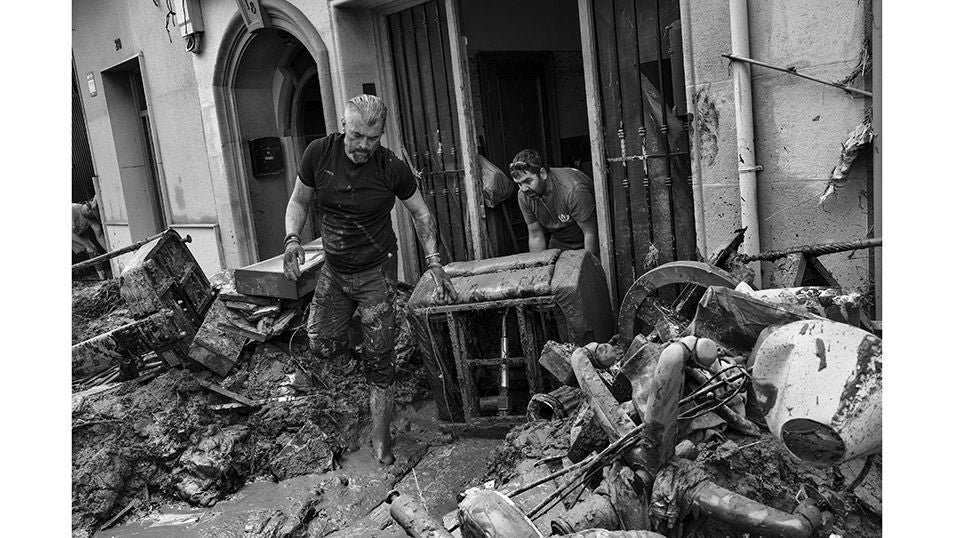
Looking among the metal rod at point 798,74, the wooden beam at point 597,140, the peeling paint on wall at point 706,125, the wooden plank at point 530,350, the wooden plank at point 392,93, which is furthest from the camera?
the wooden plank at point 392,93

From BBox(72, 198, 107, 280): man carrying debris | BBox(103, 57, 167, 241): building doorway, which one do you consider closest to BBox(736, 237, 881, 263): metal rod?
BBox(103, 57, 167, 241): building doorway

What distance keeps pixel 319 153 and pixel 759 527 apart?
3.47m

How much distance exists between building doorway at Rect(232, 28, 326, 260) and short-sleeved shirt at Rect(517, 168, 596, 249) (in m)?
4.15

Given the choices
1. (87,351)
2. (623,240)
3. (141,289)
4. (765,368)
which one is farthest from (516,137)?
(765,368)

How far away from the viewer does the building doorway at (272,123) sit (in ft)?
27.8

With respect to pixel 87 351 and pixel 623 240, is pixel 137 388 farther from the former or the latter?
pixel 623 240

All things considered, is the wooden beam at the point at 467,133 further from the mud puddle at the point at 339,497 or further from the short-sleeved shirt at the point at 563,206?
the mud puddle at the point at 339,497

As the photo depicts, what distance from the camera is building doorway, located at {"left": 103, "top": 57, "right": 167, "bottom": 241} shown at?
11.3 meters

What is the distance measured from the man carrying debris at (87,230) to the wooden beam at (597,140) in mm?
10764

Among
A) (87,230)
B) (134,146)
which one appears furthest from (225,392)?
(87,230)

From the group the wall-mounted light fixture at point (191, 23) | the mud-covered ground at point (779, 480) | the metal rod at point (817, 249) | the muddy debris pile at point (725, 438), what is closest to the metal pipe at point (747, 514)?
the muddy debris pile at point (725, 438)

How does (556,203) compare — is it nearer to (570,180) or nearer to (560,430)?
(570,180)

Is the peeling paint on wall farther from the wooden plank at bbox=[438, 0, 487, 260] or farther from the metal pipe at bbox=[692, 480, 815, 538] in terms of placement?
the metal pipe at bbox=[692, 480, 815, 538]

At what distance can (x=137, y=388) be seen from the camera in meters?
5.89
